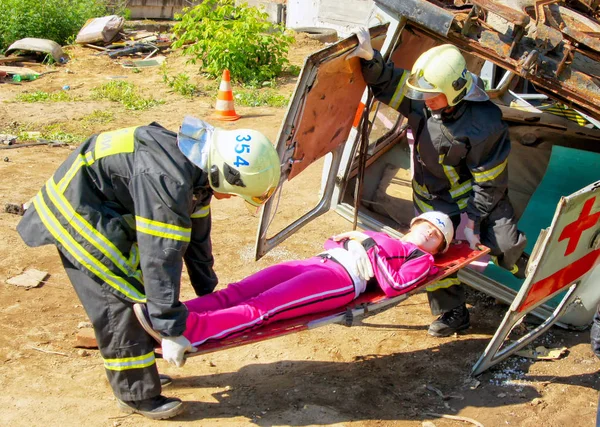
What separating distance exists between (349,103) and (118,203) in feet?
6.65

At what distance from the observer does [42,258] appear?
5.62 m

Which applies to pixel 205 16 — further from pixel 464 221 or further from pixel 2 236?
pixel 464 221

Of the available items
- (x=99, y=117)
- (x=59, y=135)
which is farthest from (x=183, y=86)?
(x=59, y=135)

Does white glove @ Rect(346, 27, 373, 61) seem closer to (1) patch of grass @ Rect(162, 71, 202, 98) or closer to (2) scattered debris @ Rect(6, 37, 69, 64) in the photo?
(1) patch of grass @ Rect(162, 71, 202, 98)

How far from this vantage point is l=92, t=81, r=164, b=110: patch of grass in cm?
1005

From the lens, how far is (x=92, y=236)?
3562 mm

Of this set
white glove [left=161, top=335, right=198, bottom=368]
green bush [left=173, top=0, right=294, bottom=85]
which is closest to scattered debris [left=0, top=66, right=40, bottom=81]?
green bush [left=173, top=0, right=294, bottom=85]

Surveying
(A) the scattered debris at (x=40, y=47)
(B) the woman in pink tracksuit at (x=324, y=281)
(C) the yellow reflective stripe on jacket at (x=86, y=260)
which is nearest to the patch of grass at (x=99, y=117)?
(A) the scattered debris at (x=40, y=47)

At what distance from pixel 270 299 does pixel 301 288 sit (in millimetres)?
213

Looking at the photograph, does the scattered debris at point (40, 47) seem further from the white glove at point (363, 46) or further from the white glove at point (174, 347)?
the white glove at point (174, 347)

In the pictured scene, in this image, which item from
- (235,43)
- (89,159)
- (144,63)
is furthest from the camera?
(144,63)

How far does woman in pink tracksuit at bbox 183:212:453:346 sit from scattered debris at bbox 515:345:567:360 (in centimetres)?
95

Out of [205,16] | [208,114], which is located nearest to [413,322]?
[208,114]

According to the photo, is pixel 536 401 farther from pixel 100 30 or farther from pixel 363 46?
pixel 100 30
